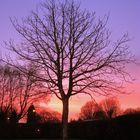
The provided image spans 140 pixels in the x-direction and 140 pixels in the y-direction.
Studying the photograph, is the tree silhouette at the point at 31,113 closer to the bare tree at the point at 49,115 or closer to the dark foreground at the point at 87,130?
the dark foreground at the point at 87,130

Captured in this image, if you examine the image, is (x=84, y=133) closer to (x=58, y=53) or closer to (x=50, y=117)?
(x=58, y=53)

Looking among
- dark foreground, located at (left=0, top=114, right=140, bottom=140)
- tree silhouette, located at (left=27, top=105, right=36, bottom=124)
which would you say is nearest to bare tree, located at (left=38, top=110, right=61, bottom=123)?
tree silhouette, located at (left=27, top=105, right=36, bottom=124)

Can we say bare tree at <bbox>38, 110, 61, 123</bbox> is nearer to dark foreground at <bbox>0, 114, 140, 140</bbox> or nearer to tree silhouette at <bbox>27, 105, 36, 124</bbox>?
tree silhouette at <bbox>27, 105, 36, 124</bbox>

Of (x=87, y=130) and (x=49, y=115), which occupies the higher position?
(x=49, y=115)

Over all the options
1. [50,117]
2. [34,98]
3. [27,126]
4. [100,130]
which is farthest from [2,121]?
[50,117]

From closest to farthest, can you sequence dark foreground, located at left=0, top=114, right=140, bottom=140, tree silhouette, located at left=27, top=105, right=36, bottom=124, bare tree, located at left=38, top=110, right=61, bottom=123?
dark foreground, located at left=0, top=114, right=140, bottom=140 < tree silhouette, located at left=27, top=105, right=36, bottom=124 < bare tree, located at left=38, top=110, right=61, bottom=123

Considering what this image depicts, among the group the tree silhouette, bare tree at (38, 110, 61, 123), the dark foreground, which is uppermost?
bare tree at (38, 110, 61, 123)

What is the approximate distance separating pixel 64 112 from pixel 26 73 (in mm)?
3373

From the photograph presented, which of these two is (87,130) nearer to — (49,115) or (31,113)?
(31,113)

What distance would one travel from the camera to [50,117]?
91875mm

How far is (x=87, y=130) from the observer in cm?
4041

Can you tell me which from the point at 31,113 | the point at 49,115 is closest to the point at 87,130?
the point at 31,113

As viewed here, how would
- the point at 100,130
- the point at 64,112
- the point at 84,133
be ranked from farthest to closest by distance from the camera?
the point at 84,133, the point at 100,130, the point at 64,112

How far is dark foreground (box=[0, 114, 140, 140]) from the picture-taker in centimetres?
2670
